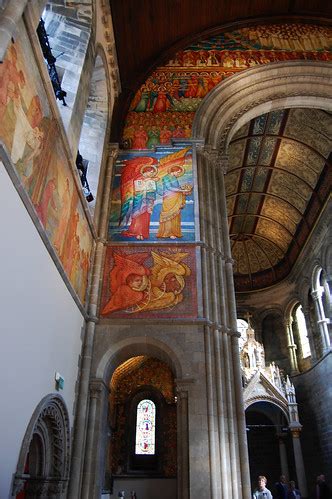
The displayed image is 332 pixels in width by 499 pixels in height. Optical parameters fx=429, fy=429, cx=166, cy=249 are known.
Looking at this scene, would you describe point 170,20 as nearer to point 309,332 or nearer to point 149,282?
point 149,282

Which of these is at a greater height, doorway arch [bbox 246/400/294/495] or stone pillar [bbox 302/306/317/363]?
stone pillar [bbox 302/306/317/363]

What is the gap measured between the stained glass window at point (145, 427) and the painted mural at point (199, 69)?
752 cm

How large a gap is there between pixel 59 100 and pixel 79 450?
6.16 metres

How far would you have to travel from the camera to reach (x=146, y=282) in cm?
903

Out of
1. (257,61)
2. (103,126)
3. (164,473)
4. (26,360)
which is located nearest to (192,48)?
(257,61)

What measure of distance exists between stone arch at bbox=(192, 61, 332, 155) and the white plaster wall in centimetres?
738

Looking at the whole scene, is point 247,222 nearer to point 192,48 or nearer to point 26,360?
point 192,48

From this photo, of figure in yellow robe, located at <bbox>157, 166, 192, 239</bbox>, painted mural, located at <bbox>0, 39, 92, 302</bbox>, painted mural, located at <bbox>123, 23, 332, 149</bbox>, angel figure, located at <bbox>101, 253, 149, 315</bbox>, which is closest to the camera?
painted mural, located at <bbox>0, 39, 92, 302</bbox>

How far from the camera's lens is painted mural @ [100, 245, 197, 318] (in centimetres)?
865

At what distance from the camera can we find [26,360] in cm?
540

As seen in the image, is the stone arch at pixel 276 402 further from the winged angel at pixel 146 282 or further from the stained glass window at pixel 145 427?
the winged angel at pixel 146 282

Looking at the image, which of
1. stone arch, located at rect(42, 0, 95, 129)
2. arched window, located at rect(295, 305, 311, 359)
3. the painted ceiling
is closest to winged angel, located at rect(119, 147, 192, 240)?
stone arch, located at rect(42, 0, 95, 129)

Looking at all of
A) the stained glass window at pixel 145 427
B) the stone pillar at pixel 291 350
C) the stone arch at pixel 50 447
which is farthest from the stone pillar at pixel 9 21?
the stone pillar at pixel 291 350

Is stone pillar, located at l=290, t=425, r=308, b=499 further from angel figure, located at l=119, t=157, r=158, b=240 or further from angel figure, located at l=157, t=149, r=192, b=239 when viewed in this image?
angel figure, located at l=119, t=157, r=158, b=240
